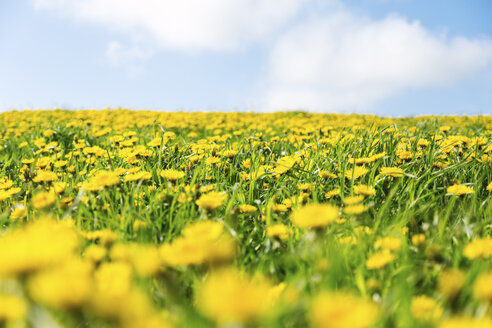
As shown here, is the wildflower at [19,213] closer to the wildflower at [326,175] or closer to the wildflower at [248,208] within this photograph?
the wildflower at [248,208]

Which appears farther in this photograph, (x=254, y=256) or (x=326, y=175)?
(x=326, y=175)

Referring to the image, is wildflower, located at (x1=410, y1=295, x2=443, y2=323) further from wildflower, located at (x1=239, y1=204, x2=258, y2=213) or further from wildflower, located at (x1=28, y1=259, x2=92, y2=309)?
wildflower, located at (x1=239, y1=204, x2=258, y2=213)

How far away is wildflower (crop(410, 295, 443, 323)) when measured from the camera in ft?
3.20

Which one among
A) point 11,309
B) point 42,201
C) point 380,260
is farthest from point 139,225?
point 380,260

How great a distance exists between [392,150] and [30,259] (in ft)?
8.70

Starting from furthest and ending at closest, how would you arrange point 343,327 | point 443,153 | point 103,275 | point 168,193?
1. point 443,153
2. point 168,193
3. point 103,275
4. point 343,327

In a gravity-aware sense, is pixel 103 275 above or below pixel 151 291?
above

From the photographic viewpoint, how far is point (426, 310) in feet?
3.31

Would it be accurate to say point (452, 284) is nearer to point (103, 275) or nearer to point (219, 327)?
point (219, 327)

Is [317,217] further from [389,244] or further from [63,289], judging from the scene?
[63,289]

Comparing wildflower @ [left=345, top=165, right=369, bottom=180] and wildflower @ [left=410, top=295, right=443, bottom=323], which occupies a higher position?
wildflower @ [left=345, top=165, right=369, bottom=180]

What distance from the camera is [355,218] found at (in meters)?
1.75

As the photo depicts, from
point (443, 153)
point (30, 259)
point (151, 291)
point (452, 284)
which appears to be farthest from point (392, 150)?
point (30, 259)

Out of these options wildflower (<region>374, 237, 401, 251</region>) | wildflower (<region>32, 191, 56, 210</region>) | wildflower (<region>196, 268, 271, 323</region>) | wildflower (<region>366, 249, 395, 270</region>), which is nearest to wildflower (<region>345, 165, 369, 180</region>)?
wildflower (<region>374, 237, 401, 251</region>)
